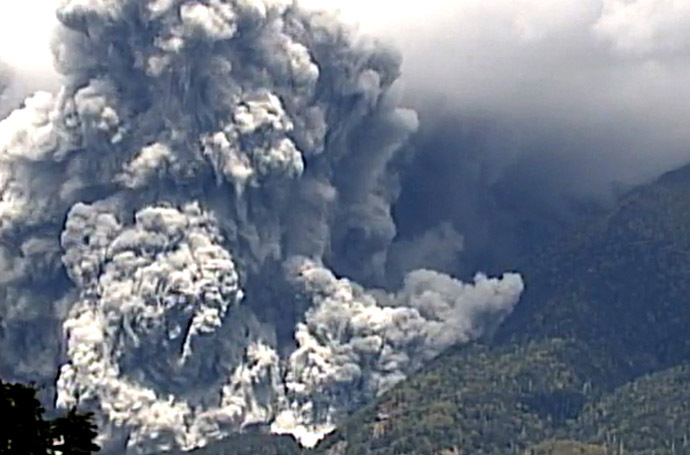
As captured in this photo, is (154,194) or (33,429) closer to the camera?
(33,429)

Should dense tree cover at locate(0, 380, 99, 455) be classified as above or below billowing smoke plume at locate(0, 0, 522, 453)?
below

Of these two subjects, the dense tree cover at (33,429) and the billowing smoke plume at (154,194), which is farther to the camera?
the billowing smoke plume at (154,194)

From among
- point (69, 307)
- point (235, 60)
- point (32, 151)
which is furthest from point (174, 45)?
point (69, 307)

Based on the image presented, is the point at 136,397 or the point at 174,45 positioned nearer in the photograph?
the point at 174,45

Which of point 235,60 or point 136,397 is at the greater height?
point 235,60

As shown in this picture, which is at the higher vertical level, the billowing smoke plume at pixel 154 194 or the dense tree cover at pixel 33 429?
the billowing smoke plume at pixel 154 194

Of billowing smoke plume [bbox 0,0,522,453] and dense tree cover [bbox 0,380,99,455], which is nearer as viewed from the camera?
dense tree cover [bbox 0,380,99,455]

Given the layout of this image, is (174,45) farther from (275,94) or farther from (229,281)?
(229,281)

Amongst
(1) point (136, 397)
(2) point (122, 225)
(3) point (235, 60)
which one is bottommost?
(1) point (136, 397)
